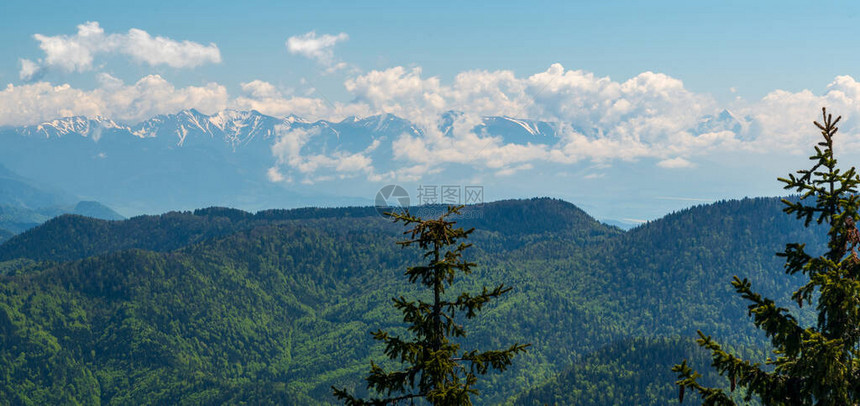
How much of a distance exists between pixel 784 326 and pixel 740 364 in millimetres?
2461

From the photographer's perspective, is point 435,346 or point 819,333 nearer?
point 819,333

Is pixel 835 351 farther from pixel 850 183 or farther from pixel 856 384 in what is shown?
pixel 850 183

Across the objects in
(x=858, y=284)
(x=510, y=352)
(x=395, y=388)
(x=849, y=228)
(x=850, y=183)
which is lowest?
(x=395, y=388)

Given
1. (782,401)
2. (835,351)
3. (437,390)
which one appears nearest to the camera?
(835,351)

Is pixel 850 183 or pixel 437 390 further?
pixel 437 390

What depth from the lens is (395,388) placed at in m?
34.9

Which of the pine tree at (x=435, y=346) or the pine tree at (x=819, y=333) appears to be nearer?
the pine tree at (x=819, y=333)

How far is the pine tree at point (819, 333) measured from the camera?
27859mm

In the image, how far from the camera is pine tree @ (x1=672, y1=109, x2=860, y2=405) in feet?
91.4

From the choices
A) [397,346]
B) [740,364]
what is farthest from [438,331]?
[740,364]

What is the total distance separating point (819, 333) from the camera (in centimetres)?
2864

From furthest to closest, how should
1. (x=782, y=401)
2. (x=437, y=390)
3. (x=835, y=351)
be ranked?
1. (x=437, y=390)
2. (x=782, y=401)
3. (x=835, y=351)

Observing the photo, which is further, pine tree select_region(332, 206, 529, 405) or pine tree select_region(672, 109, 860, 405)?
pine tree select_region(332, 206, 529, 405)

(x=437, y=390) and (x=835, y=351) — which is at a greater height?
(x=835, y=351)
